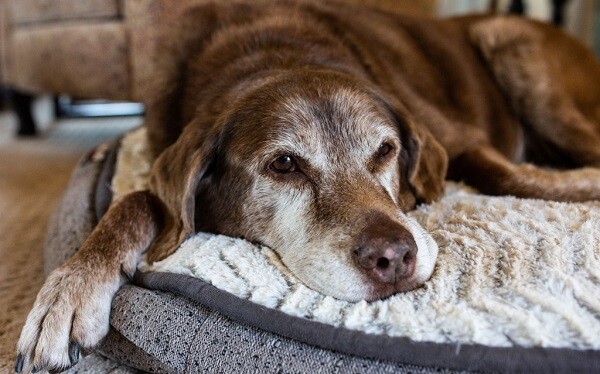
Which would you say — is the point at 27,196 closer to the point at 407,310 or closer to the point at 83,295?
the point at 83,295

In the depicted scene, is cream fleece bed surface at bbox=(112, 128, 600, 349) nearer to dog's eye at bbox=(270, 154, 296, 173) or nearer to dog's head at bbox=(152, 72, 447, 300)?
dog's head at bbox=(152, 72, 447, 300)

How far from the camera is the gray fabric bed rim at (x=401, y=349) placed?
109 cm

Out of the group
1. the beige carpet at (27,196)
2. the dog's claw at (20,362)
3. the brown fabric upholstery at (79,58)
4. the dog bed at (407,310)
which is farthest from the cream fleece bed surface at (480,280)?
the brown fabric upholstery at (79,58)

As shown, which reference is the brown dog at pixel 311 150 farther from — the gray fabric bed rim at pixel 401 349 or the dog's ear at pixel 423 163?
the gray fabric bed rim at pixel 401 349

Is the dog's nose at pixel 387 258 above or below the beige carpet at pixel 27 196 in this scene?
above

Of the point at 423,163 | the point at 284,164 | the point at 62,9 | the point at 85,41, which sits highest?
the point at 284,164

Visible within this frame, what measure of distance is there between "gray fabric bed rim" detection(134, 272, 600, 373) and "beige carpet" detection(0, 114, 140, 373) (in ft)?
2.13

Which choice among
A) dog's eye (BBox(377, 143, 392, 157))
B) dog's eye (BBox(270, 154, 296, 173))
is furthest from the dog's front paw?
dog's eye (BBox(377, 143, 392, 157))

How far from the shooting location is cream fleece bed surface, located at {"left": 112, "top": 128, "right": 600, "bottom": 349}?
3.82 feet

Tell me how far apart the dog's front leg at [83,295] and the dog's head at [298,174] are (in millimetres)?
100

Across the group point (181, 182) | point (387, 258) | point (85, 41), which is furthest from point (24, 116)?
point (387, 258)

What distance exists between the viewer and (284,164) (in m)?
1.58

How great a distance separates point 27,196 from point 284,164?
83.7 inches

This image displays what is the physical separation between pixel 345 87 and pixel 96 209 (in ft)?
3.03
